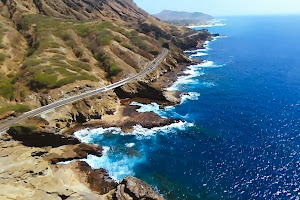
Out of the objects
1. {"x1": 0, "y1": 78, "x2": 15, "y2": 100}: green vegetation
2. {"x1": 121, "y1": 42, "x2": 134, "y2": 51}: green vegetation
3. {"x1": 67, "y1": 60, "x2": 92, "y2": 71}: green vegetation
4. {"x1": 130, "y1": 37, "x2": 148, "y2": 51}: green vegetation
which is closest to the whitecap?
{"x1": 0, "y1": 78, "x2": 15, "y2": 100}: green vegetation

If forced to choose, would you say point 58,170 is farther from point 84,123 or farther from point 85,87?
point 85,87

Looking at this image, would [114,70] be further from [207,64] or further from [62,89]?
[207,64]

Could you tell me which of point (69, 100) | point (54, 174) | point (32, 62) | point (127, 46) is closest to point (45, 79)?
point (69, 100)

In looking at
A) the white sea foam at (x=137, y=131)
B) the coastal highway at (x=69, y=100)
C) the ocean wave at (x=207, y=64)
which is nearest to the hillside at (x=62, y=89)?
the coastal highway at (x=69, y=100)

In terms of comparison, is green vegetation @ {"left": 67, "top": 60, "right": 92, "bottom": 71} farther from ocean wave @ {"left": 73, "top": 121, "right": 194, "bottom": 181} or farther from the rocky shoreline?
ocean wave @ {"left": 73, "top": 121, "right": 194, "bottom": 181}

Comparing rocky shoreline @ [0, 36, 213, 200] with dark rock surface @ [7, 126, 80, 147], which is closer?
rocky shoreline @ [0, 36, 213, 200]

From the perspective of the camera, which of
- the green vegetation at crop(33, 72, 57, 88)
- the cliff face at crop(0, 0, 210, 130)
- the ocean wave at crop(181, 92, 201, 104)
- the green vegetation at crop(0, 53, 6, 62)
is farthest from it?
the green vegetation at crop(0, 53, 6, 62)

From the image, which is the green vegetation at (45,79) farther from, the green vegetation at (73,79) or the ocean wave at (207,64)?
the ocean wave at (207,64)

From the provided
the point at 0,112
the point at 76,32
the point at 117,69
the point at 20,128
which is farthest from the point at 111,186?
the point at 76,32
